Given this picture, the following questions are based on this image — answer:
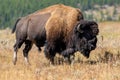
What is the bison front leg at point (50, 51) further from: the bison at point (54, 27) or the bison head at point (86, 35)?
the bison head at point (86, 35)

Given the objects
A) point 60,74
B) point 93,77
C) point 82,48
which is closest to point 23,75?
point 60,74

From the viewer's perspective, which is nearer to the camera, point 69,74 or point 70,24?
point 69,74

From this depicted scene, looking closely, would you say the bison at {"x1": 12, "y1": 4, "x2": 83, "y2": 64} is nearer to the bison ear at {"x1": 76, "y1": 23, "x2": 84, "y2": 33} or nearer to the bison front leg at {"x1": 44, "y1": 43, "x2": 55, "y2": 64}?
the bison front leg at {"x1": 44, "y1": 43, "x2": 55, "y2": 64}

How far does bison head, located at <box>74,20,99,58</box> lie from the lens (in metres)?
13.2

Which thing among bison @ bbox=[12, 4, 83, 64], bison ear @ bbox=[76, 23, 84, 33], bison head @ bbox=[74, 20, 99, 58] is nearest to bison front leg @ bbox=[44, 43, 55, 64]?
bison @ bbox=[12, 4, 83, 64]

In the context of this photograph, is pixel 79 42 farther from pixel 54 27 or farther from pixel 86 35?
pixel 54 27

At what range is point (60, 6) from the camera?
48.7ft

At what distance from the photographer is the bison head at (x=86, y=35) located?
13.2m

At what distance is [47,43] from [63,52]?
67 centimetres

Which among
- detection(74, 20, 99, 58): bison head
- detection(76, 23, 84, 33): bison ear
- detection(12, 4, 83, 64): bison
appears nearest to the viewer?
detection(74, 20, 99, 58): bison head

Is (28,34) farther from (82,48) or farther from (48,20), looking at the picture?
(82,48)

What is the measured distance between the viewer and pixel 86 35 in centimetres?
1353

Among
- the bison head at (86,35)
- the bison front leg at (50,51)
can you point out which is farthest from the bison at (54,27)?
the bison head at (86,35)

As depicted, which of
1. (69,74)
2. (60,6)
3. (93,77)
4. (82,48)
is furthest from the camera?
(60,6)
